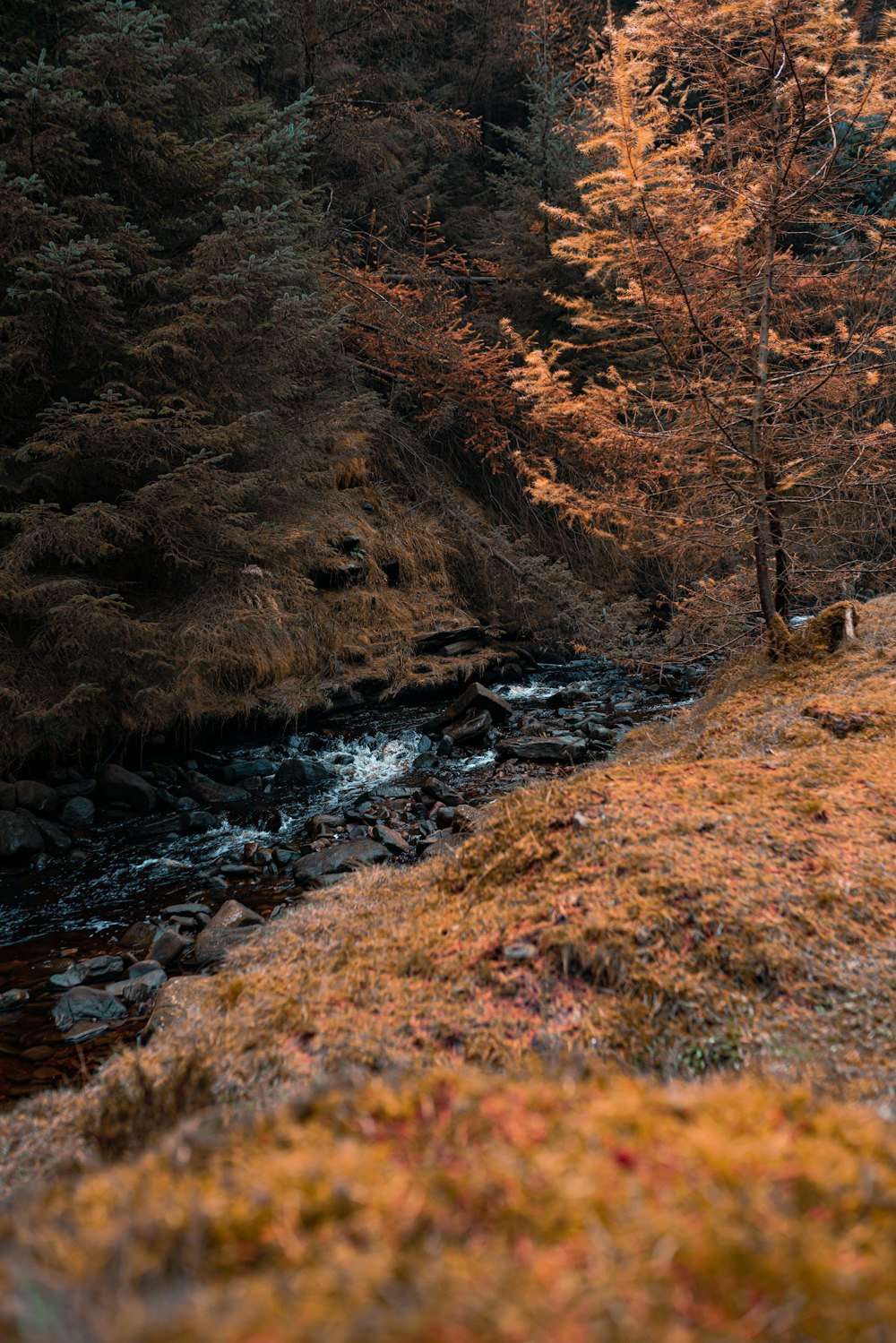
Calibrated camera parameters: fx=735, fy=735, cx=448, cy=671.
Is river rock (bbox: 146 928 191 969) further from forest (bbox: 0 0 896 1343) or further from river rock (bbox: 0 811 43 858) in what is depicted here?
river rock (bbox: 0 811 43 858)

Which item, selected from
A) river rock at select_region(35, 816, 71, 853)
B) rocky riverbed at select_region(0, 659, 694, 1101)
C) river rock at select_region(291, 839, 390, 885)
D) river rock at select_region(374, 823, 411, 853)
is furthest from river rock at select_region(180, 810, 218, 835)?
river rock at select_region(374, 823, 411, 853)

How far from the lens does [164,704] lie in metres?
8.64

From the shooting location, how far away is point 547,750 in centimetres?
898

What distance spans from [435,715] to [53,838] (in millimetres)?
5181

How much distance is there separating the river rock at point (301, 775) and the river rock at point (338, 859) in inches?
85.4

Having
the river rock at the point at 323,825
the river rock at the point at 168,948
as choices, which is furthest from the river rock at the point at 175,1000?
the river rock at the point at 323,825

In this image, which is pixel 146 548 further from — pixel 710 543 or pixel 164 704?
pixel 710 543

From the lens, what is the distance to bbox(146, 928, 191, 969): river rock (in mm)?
5062

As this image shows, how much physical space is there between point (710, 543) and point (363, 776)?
4764mm

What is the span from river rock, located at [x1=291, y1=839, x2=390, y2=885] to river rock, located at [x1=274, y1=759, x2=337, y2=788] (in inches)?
85.4

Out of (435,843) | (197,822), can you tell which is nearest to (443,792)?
(435,843)

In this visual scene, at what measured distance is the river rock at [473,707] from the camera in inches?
404

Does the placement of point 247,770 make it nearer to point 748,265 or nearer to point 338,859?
point 338,859

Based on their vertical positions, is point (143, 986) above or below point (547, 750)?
above
